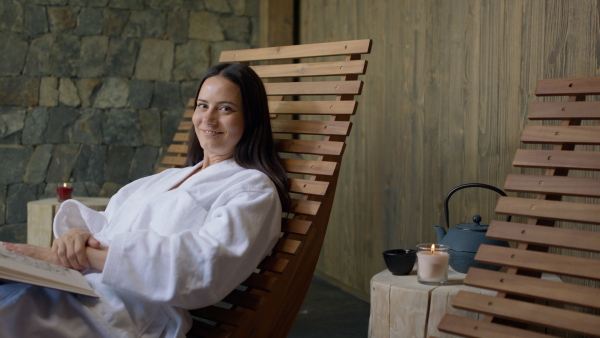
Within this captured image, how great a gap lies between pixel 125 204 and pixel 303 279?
644mm

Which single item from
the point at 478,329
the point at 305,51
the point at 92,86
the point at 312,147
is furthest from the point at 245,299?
the point at 92,86

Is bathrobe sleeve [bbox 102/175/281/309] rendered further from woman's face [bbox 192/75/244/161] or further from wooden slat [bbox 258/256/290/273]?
woman's face [bbox 192/75/244/161]

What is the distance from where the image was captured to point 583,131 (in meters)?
1.70

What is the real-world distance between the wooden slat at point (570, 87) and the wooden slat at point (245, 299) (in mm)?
1007

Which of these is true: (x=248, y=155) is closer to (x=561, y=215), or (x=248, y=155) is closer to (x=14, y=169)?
(x=561, y=215)

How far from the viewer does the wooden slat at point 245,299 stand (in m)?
1.91

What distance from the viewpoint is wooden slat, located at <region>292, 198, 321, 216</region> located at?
6.82 feet

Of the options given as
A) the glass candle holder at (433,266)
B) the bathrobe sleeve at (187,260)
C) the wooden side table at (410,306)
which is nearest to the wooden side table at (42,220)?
the bathrobe sleeve at (187,260)

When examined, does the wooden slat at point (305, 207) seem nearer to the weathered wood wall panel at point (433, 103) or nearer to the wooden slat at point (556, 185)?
the wooden slat at point (556, 185)

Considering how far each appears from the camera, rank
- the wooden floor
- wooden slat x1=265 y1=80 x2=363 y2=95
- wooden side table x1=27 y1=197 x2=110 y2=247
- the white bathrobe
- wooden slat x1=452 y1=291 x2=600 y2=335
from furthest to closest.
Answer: wooden side table x1=27 y1=197 x2=110 y2=247 → the wooden floor → wooden slat x1=265 y1=80 x2=363 y2=95 → the white bathrobe → wooden slat x1=452 y1=291 x2=600 y2=335

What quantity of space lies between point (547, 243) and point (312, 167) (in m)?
0.83

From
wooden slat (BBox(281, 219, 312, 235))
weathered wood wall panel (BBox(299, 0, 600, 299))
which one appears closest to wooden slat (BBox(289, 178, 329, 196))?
wooden slat (BBox(281, 219, 312, 235))

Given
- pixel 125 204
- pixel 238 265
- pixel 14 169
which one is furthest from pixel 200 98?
pixel 14 169

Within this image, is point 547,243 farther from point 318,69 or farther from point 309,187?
point 318,69
